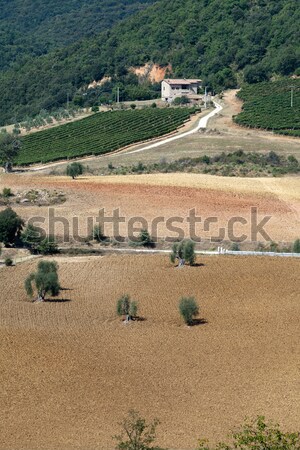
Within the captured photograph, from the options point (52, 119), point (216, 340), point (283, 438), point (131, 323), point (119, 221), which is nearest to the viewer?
point (283, 438)

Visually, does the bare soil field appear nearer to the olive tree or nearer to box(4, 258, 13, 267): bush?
box(4, 258, 13, 267): bush

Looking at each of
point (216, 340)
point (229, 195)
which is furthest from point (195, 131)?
point (216, 340)

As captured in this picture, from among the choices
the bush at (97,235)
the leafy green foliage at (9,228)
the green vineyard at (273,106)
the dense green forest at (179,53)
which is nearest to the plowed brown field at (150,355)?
the leafy green foliage at (9,228)

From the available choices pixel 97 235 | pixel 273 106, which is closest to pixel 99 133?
pixel 273 106

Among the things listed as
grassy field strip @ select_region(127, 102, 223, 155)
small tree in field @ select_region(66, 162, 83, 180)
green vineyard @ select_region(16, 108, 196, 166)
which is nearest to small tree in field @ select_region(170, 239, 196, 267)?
small tree in field @ select_region(66, 162, 83, 180)

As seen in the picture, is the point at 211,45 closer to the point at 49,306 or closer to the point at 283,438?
the point at 49,306
